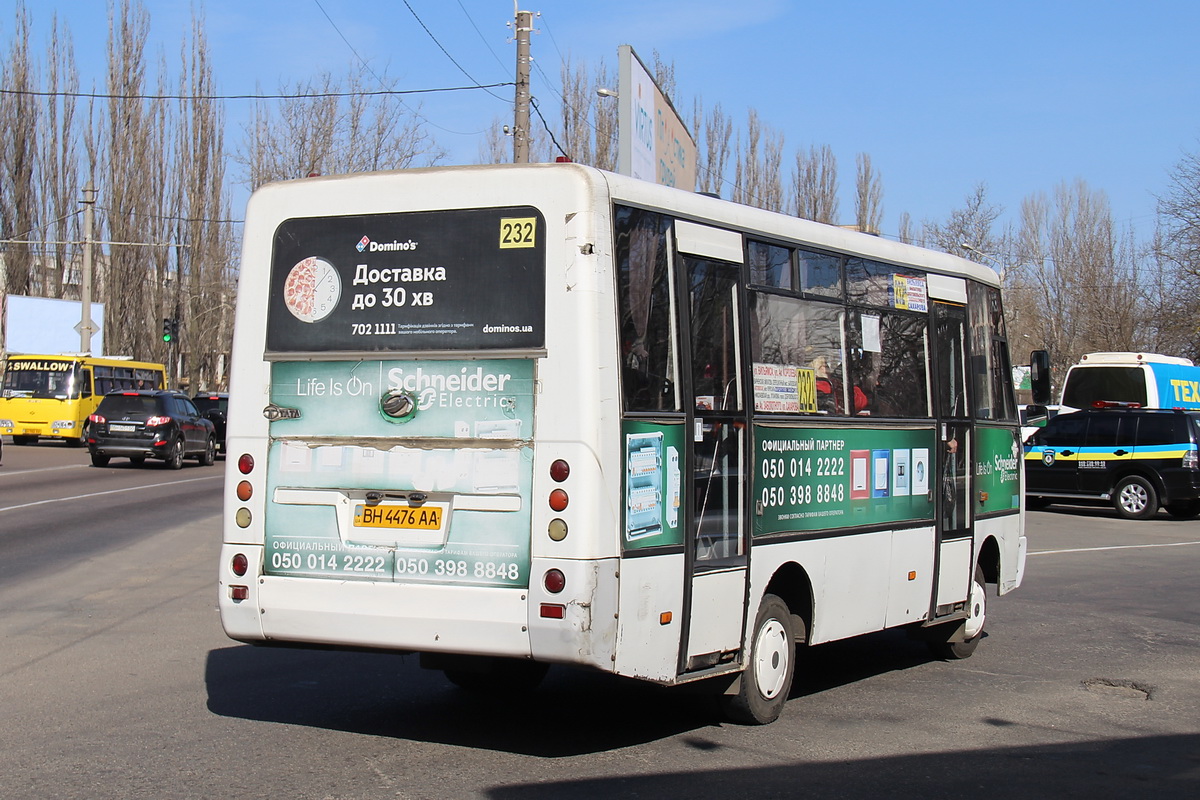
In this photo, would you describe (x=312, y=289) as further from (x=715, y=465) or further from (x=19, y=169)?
(x=19, y=169)

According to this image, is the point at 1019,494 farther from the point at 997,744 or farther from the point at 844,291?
the point at 997,744

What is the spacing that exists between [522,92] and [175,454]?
1453cm

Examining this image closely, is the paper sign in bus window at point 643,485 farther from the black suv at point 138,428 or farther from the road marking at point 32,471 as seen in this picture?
the black suv at point 138,428

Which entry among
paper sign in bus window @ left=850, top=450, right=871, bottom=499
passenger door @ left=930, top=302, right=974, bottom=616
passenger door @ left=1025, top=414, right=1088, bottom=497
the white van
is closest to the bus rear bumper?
paper sign in bus window @ left=850, top=450, right=871, bottom=499

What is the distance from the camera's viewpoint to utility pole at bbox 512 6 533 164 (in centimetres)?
2156

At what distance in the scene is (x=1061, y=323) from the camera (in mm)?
59094

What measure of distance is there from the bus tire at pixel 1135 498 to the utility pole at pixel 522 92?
12.1 m

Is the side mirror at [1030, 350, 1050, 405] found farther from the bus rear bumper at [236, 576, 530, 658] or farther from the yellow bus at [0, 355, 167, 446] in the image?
the yellow bus at [0, 355, 167, 446]

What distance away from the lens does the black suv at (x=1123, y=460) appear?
23359mm

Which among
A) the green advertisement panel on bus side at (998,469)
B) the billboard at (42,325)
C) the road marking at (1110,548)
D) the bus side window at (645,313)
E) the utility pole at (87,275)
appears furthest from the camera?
the billboard at (42,325)

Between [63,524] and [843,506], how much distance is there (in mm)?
13063

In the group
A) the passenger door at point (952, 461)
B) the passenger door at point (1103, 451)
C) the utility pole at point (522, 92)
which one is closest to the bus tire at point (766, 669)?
the passenger door at point (952, 461)

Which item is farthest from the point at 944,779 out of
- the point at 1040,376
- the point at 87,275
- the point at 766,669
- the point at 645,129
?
the point at 87,275

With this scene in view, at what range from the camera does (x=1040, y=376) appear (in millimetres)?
10836
